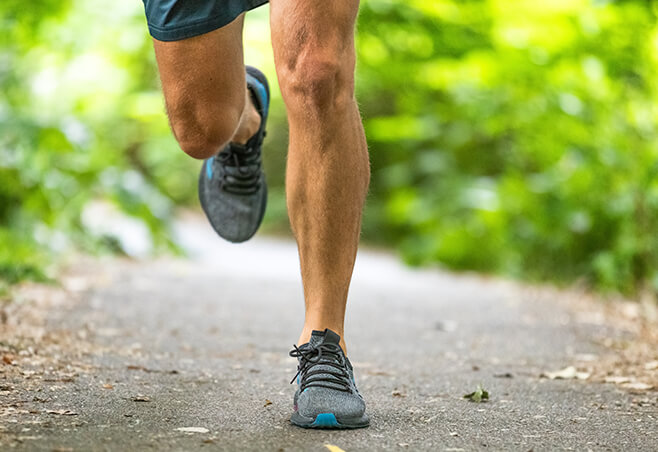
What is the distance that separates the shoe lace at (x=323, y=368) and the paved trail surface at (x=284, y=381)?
4.4 inches

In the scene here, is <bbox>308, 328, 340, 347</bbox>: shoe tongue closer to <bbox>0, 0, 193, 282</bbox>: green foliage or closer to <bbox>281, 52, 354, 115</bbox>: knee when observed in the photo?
<bbox>281, 52, 354, 115</bbox>: knee

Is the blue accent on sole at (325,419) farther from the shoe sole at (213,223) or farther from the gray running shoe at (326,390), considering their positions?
the shoe sole at (213,223)

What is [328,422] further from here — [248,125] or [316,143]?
[248,125]

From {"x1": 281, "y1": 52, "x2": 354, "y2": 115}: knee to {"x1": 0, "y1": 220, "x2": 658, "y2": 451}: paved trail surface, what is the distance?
73 cm

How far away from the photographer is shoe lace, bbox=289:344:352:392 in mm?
1854

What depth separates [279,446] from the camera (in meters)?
1.59

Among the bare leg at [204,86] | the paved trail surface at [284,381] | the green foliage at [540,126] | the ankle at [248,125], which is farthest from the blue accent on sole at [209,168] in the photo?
the green foliage at [540,126]

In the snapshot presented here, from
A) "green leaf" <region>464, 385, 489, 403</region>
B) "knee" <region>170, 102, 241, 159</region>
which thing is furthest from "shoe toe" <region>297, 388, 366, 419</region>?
"knee" <region>170, 102, 241, 159</region>

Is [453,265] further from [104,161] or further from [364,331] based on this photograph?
[364,331]

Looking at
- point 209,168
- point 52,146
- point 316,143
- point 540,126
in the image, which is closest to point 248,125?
point 209,168

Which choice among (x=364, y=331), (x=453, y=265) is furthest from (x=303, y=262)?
(x=453, y=265)

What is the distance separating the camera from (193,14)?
2084 millimetres

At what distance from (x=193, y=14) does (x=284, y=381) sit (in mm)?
1046

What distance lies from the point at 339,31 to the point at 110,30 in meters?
8.38
